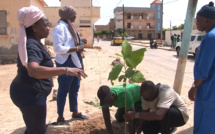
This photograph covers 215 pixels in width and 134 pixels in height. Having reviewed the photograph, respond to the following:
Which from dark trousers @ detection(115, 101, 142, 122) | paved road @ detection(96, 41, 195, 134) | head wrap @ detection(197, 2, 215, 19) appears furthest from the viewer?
paved road @ detection(96, 41, 195, 134)

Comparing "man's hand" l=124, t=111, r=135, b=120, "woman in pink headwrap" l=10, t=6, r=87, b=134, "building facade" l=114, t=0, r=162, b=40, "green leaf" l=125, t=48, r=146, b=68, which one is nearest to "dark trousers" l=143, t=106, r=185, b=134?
"man's hand" l=124, t=111, r=135, b=120

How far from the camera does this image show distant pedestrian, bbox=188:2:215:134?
80.4 inches

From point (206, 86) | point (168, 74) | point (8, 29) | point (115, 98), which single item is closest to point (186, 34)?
point (115, 98)

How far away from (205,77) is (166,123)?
0.96 m

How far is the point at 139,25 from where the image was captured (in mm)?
64438

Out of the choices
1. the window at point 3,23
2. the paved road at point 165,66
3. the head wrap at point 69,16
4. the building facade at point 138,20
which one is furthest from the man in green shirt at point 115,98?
the building facade at point 138,20

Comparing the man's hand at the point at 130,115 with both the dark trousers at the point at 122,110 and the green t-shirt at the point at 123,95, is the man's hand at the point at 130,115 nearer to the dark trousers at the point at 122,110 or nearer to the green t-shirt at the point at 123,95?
the green t-shirt at the point at 123,95

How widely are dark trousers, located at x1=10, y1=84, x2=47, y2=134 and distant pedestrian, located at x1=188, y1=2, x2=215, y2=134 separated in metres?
1.47

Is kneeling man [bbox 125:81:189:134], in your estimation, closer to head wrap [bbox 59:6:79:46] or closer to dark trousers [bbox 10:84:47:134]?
dark trousers [bbox 10:84:47:134]

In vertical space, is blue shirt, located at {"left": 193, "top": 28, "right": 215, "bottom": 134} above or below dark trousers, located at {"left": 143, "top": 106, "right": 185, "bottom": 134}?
above

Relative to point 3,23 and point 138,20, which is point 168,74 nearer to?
point 3,23

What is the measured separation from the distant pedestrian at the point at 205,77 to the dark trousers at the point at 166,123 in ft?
1.74

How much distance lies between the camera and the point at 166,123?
2.82 meters

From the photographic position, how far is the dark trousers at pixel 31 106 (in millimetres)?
1987
